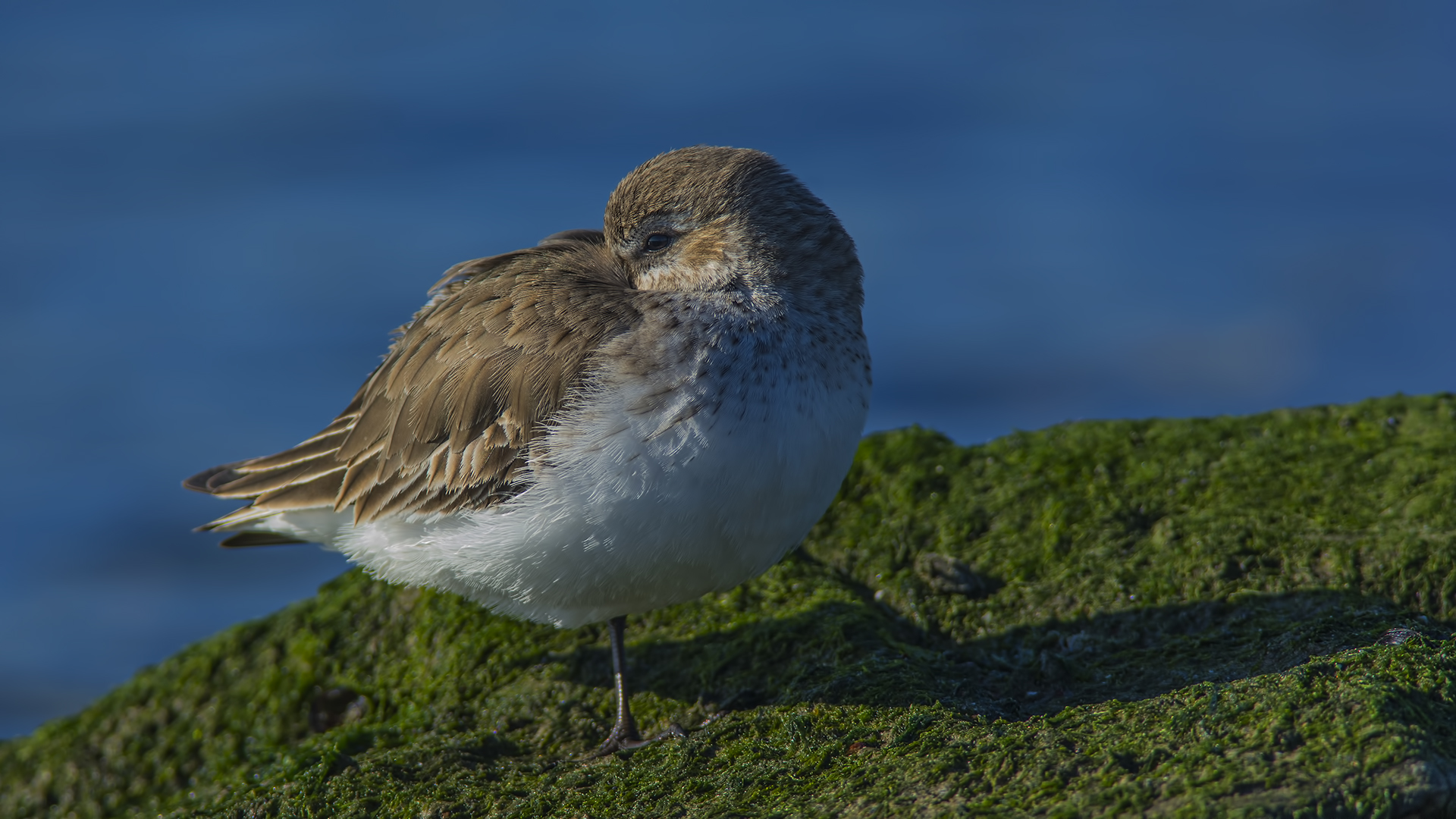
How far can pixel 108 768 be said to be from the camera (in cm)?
583

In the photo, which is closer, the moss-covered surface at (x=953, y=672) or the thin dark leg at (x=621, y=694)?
the moss-covered surface at (x=953, y=672)

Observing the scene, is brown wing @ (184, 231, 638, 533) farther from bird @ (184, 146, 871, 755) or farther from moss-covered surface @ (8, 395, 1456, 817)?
moss-covered surface @ (8, 395, 1456, 817)

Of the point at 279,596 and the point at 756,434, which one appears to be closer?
the point at 756,434

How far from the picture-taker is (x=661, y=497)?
4.38 meters

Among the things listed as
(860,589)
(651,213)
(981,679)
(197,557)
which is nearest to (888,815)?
(981,679)

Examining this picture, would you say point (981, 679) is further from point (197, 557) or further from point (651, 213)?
point (197, 557)

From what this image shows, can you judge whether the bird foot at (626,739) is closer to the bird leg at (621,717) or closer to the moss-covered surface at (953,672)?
the bird leg at (621,717)

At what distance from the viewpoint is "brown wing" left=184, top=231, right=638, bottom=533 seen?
4.80 metres

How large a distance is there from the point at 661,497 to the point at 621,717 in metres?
1.07

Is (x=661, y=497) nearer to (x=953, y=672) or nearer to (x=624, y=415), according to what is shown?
(x=624, y=415)

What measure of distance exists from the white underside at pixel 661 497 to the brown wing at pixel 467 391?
17cm

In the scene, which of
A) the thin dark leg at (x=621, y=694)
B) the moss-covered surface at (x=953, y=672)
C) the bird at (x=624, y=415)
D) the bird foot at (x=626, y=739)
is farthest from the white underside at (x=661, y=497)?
the moss-covered surface at (x=953, y=672)

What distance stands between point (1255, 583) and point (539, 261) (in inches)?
132

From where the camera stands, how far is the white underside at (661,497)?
4.39 m
